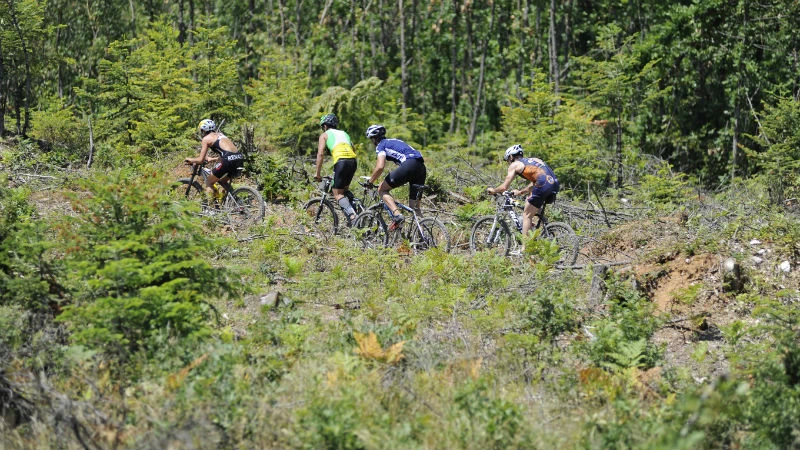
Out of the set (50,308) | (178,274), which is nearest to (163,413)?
(178,274)

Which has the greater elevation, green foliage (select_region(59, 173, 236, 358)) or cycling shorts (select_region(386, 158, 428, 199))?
green foliage (select_region(59, 173, 236, 358))

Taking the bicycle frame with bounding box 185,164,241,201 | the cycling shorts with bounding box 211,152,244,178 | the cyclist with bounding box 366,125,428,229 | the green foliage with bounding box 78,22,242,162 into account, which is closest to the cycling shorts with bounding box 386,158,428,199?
the cyclist with bounding box 366,125,428,229

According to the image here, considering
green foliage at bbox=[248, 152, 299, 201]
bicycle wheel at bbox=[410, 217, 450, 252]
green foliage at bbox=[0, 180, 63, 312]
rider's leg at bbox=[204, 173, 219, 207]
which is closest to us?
green foliage at bbox=[0, 180, 63, 312]

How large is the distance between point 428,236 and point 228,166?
11.6ft

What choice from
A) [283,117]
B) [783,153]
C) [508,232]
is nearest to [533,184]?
[508,232]

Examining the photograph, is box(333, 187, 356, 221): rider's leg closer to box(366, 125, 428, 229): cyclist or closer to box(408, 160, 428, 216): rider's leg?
box(366, 125, 428, 229): cyclist

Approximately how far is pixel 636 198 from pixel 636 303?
7404mm

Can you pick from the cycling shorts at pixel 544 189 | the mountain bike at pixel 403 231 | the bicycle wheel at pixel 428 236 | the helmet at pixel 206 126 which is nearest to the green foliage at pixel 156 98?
the helmet at pixel 206 126

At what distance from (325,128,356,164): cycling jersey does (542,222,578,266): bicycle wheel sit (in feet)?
10.8

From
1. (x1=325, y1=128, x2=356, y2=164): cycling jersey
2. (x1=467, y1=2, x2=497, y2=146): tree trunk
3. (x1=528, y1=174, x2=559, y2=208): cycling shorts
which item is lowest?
(x1=467, y1=2, x2=497, y2=146): tree trunk

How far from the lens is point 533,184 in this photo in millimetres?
11875

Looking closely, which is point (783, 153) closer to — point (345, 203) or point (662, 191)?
point (662, 191)

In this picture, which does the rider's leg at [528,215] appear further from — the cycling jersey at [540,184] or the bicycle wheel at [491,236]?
the bicycle wheel at [491,236]

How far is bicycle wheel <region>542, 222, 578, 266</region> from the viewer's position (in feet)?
36.9
